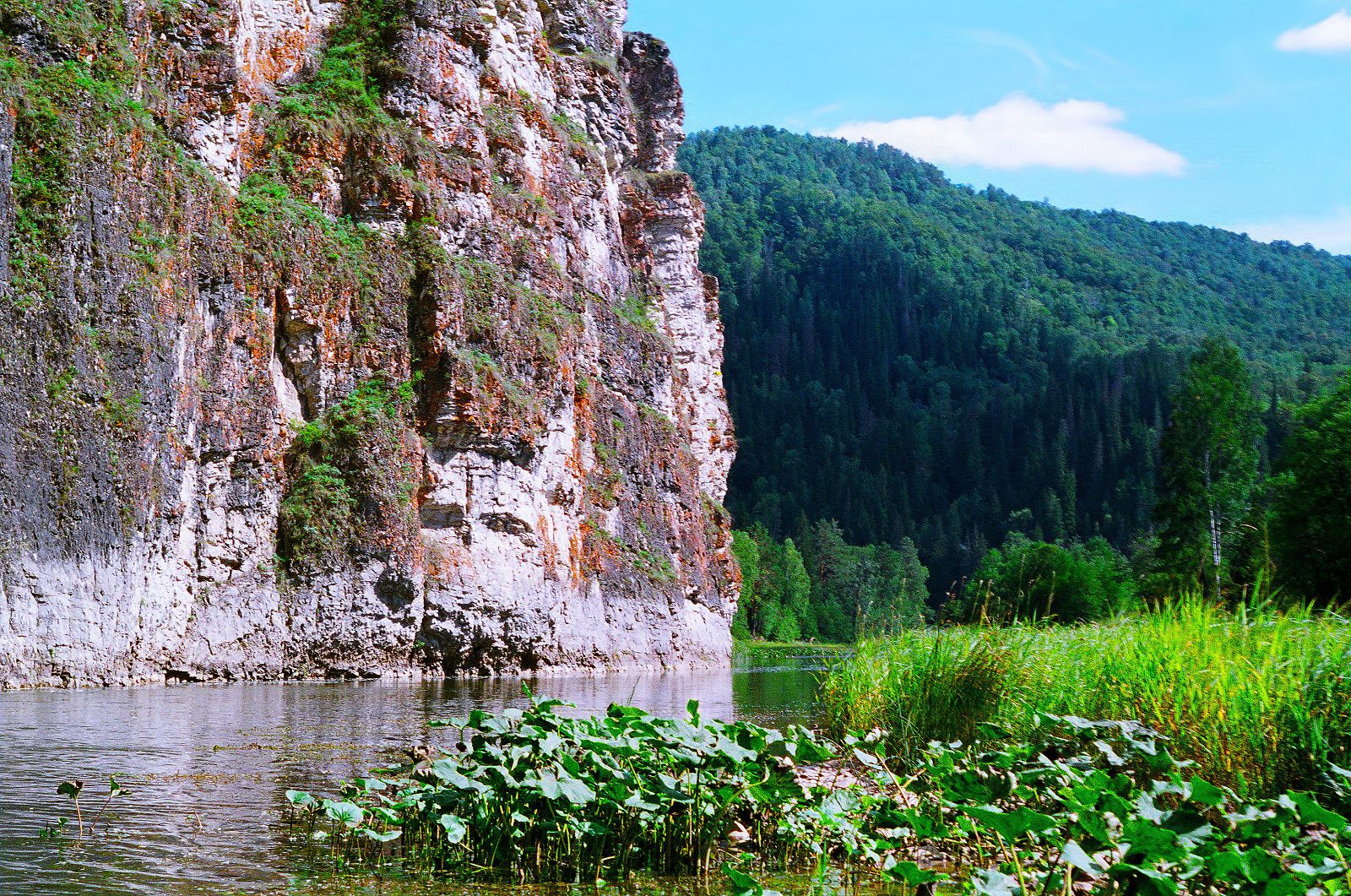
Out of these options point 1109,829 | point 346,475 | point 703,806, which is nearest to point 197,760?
point 703,806

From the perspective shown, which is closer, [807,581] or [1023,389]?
[807,581]

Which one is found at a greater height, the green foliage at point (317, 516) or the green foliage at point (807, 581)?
the green foliage at point (317, 516)

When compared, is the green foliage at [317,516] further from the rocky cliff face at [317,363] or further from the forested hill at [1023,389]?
the forested hill at [1023,389]

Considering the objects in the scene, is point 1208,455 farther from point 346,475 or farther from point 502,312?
point 346,475

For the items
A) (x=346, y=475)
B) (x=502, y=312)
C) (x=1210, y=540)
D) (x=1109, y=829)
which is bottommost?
(x=1109, y=829)

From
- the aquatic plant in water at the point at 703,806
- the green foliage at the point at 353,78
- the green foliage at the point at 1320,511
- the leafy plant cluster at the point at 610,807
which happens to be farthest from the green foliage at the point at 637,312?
the leafy plant cluster at the point at 610,807

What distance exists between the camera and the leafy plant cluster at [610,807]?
23.4 feet

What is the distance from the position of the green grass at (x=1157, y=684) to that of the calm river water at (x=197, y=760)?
313cm

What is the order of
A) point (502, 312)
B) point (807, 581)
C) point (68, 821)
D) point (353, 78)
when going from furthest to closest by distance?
point (807, 581) → point (502, 312) → point (353, 78) → point (68, 821)

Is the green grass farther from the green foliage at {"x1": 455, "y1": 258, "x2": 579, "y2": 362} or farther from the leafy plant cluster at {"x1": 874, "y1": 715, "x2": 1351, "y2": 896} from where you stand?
the green foliage at {"x1": 455, "y1": 258, "x2": 579, "y2": 362}

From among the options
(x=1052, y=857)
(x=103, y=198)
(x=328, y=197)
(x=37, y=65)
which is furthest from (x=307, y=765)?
(x=328, y=197)

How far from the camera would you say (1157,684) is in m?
9.49

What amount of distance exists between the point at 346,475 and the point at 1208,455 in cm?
3486

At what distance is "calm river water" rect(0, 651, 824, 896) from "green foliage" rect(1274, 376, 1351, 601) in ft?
41.3
